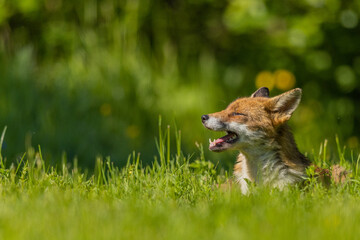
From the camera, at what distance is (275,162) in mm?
4953

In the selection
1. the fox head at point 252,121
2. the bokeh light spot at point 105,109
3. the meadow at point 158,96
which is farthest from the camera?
the bokeh light spot at point 105,109

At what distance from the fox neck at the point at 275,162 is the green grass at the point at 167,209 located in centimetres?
23

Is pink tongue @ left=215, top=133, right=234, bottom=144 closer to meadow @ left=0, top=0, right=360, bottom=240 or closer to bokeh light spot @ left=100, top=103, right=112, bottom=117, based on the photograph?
meadow @ left=0, top=0, right=360, bottom=240

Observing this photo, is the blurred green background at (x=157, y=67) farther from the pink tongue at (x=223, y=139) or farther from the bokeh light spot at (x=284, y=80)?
the pink tongue at (x=223, y=139)

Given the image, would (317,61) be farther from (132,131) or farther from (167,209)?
(167,209)

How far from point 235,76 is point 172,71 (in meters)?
1.08

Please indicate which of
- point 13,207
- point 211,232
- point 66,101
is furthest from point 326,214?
point 66,101

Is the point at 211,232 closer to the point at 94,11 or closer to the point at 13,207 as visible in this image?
→ the point at 13,207

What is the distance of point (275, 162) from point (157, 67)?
16.9 feet

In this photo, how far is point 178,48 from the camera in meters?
10.8

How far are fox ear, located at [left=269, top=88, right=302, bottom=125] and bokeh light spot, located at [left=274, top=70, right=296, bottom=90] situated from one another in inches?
166

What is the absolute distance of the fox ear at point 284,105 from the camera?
5.04 meters

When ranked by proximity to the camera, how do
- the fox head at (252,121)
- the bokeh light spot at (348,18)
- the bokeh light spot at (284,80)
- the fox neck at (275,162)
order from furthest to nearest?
the bokeh light spot at (284,80) < the bokeh light spot at (348,18) < the fox head at (252,121) < the fox neck at (275,162)

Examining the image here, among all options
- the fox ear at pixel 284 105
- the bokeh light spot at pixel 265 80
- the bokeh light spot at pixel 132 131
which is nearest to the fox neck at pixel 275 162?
the fox ear at pixel 284 105
